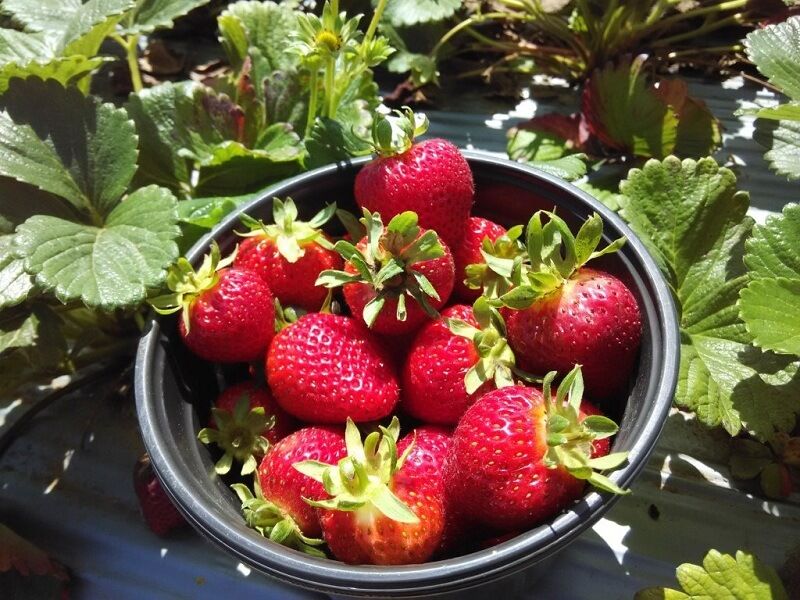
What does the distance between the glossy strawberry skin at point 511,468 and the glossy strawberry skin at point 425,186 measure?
0.71 feet

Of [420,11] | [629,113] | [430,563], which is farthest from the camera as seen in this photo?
[420,11]

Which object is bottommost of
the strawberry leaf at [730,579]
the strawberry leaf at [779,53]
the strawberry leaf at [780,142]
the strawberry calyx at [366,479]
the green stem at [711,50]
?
the strawberry leaf at [730,579]

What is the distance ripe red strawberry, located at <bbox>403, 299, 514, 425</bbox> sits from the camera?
0.63m

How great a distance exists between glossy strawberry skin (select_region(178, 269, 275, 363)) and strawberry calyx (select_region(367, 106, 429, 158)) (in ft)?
0.58

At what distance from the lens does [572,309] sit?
59 centimetres

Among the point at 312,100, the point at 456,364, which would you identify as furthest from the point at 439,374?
the point at 312,100

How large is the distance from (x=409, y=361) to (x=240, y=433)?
0.57ft

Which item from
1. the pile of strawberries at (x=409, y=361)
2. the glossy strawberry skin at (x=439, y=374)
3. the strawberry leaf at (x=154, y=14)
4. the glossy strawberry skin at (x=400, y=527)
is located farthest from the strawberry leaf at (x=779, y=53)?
the strawberry leaf at (x=154, y=14)

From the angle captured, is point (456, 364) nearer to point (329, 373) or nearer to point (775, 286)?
point (329, 373)

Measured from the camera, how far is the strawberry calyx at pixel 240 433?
669 millimetres

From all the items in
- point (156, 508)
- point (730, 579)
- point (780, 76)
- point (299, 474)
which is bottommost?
point (156, 508)

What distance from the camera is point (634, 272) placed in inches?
25.2

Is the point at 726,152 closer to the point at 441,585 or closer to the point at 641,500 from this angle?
the point at 641,500

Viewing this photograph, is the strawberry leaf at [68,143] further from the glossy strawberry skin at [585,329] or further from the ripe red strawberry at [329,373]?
the glossy strawberry skin at [585,329]
